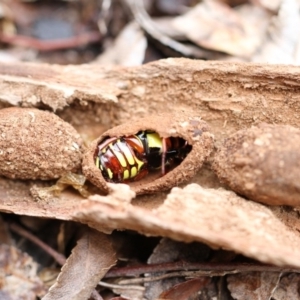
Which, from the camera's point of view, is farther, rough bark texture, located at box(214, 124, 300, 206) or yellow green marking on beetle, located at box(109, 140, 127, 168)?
yellow green marking on beetle, located at box(109, 140, 127, 168)

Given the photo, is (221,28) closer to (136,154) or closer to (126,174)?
(136,154)

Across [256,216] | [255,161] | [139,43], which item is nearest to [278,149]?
[255,161]

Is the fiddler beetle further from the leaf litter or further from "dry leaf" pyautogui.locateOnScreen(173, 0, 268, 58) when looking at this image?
"dry leaf" pyautogui.locateOnScreen(173, 0, 268, 58)

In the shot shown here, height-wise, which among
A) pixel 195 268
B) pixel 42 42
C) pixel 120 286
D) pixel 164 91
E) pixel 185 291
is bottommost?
pixel 120 286

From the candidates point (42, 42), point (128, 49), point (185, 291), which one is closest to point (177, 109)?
point (185, 291)

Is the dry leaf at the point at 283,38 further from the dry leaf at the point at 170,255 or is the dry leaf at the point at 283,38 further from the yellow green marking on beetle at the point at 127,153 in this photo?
the dry leaf at the point at 170,255

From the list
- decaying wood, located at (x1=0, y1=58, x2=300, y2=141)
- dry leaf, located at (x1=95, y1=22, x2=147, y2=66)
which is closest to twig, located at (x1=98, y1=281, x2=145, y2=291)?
decaying wood, located at (x1=0, y1=58, x2=300, y2=141)
